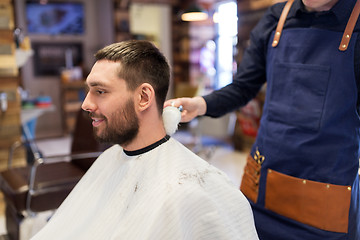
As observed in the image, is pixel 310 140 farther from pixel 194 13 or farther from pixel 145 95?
pixel 194 13

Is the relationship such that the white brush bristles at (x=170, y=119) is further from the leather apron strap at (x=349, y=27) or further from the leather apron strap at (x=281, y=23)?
the leather apron strap at (x=349, y=27)

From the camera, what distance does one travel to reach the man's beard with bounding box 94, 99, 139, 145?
1.03 m

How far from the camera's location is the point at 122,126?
3.40 feet

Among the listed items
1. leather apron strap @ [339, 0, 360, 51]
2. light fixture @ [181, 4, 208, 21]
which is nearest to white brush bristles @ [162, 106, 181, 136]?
leather apron strap @ [339, 0, 360, 51]

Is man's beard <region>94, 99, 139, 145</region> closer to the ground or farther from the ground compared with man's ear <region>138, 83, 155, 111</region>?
closer to the ground

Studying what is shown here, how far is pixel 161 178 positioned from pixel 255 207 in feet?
1.35

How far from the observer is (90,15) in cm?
707

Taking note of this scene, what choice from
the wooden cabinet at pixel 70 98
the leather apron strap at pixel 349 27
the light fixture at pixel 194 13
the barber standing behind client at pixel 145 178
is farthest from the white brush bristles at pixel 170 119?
the wooden cabinet at pixel 70 98

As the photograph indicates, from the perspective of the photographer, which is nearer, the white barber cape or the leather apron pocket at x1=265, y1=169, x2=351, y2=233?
the white barber cape

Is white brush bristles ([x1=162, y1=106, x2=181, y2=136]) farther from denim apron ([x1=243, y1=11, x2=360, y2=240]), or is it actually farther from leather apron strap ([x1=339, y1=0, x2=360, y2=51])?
leather apron strap ([x1=339, y1=0, x2=360, y2=51])

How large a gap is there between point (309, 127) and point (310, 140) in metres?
0.04

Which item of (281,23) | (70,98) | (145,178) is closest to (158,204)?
(145,178)

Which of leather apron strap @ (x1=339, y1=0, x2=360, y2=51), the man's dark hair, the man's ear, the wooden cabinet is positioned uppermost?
leather apron strap @ (x1=339, y1=0, x2=360, y2=51)

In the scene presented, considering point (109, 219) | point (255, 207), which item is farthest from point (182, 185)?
point (255, 207)
